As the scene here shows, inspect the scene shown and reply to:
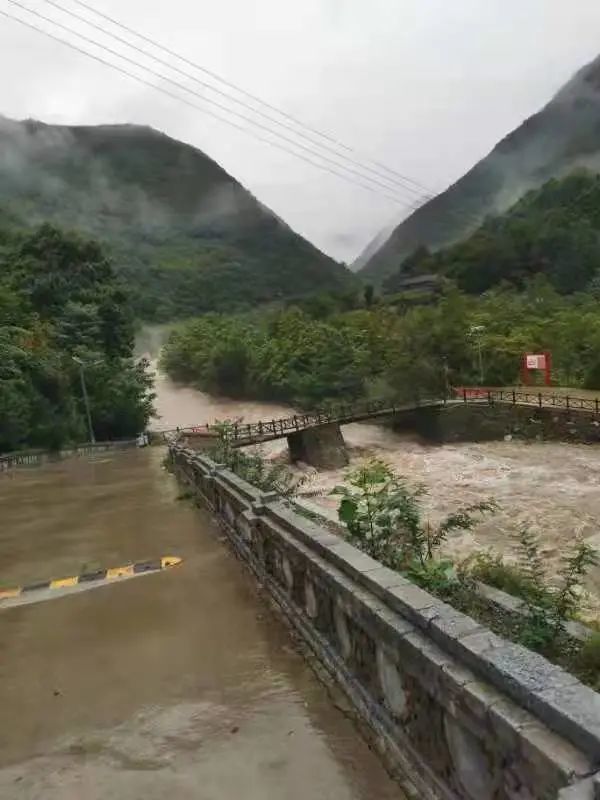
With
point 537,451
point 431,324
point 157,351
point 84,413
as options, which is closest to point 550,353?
point 431,324

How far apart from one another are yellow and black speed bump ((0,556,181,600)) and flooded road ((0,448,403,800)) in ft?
1.07

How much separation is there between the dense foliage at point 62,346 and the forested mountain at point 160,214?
159 ft

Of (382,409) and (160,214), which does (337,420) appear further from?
(160,214)

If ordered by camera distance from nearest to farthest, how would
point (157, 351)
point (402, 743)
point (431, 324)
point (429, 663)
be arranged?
point (429, 663) < point (402, 743) < point (431, 324) < point (157, 351)

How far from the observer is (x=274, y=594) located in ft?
22.6

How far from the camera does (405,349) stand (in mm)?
47375

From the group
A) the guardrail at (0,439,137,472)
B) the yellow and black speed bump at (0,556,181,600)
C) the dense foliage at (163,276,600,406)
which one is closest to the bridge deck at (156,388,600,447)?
the dense foliage at (163,276,600,406)

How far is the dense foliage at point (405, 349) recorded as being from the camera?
4347 centimetres

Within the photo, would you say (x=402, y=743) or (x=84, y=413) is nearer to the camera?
A: (x=402, y=743)

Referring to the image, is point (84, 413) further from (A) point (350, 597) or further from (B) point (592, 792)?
(B) point (592, 792)

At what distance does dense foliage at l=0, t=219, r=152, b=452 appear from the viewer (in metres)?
33.1

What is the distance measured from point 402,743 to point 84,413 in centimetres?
3776

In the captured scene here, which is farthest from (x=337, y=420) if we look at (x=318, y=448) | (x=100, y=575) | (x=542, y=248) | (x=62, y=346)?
(x=542, y=248)

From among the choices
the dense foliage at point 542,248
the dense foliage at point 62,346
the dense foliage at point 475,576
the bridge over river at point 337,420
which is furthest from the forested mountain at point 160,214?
the dense foliage at point 475,576
